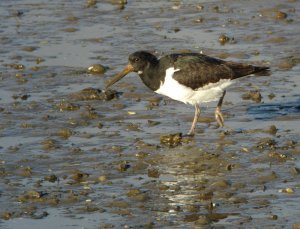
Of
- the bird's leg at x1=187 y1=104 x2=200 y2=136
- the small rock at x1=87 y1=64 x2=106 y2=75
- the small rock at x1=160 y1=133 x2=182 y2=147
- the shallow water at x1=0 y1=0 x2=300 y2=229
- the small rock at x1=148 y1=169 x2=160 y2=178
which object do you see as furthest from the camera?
the small rock at x1=87 y1=64 x2=106 y2=75

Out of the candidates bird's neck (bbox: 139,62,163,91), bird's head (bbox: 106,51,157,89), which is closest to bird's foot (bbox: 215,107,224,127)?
bird's neck (bbox: 139,62,163,91)

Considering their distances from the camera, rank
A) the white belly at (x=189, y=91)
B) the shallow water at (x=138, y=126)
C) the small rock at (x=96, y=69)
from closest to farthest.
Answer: the shallow water at (x=138, y=126), the white belly at (x=189, y=91), the small rock at (x=96, y=69)

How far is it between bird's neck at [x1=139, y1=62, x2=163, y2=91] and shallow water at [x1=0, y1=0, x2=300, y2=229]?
1.67ft

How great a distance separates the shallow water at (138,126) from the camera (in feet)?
31.3

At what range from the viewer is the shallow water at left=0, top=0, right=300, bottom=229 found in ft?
31.3

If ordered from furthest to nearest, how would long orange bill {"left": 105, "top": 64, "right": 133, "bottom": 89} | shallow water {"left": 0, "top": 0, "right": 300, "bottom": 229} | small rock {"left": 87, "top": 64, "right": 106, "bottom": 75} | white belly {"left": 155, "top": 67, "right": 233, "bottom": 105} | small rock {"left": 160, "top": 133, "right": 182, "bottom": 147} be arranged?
small rock {"left": 87, "top": 64, "right": 106, "bottom": 75} → long orange bill {"left": 105, "top": 64, "right": 133, "bottom": 89} → white belly {"left": 155, "top": 67, "right": 233, "bottom": 105} → small rock {"left": 160, "top": 133, "right": 182, "bottom": 147} → shallow water {"left": 0, "top": 0, "right": 300, "bottom": 229}

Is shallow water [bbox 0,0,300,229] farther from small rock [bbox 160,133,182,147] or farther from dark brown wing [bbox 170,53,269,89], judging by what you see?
dark brown wing [bbox 170,53,269,89]

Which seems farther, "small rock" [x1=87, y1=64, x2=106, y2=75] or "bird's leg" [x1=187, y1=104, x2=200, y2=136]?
"small rock" [x1=87, y1=64, x2=106, y2=75]

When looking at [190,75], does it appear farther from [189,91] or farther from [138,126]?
[138,126]

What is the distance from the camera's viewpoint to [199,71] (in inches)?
477

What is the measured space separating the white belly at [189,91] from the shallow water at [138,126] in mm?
370

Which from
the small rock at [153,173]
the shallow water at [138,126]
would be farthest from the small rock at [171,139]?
the small rock at [153,173]

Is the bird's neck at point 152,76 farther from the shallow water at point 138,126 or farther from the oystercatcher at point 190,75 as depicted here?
the shallow water at point 138,126

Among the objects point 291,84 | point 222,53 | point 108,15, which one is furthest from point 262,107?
point 108,15
